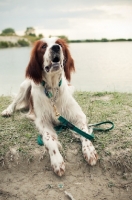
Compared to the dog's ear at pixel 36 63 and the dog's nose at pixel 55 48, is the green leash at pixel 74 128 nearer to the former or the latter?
the dog's ear at pixel 36 63

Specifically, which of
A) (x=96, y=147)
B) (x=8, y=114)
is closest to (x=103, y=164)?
(x=96, y=147)

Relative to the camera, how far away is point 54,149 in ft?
11.0

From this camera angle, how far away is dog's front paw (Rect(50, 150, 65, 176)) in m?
3.19

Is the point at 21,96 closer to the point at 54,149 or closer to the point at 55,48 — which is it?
the point at 55,48

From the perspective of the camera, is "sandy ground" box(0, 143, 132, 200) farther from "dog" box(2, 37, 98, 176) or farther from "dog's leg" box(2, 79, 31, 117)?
"dog's leg" box(2, 79, 31, 117)

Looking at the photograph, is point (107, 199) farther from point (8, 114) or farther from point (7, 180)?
point (8, 114)

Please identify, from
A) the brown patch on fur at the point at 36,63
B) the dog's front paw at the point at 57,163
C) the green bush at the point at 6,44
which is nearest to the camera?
the dog's front paw at the point at 57,163

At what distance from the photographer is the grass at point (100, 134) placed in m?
3.44

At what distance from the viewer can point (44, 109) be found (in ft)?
13.1

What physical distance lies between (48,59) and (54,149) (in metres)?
1.12

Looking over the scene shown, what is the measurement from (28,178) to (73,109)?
1.26 m

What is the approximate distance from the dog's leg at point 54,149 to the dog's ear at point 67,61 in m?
0.87

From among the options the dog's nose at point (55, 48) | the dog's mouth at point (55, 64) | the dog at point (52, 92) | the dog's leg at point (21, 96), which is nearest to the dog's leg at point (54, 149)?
the dog at point (52, 92)

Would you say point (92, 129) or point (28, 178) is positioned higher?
point (92, 129)
